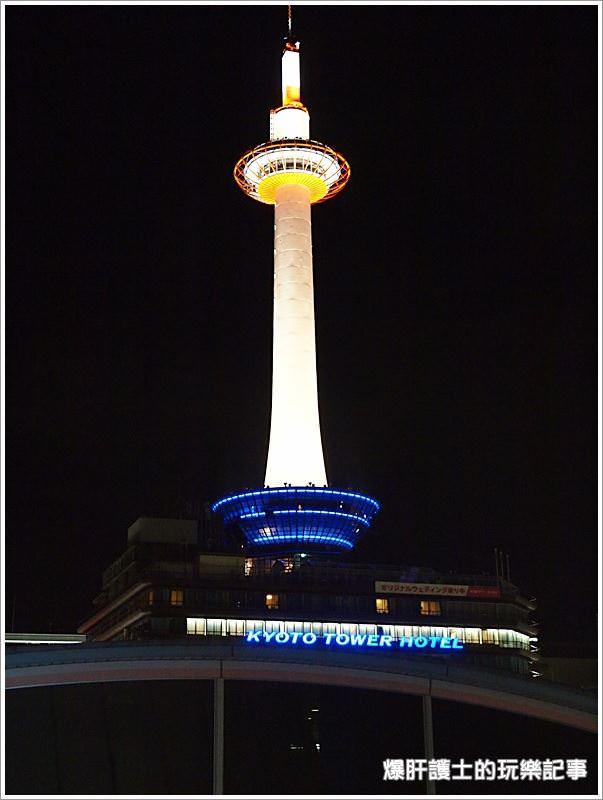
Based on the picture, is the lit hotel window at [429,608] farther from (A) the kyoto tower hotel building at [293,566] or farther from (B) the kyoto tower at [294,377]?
(B) the kyoto tower at [294,377]

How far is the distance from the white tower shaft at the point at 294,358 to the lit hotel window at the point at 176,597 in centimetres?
1715

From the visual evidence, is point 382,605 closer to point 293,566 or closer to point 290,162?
point 293,566

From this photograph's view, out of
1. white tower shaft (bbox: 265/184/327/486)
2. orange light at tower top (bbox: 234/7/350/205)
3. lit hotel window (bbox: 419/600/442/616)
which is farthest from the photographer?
orange light at tower top (bbox: 234/7/350/205)

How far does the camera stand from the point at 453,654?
383ft

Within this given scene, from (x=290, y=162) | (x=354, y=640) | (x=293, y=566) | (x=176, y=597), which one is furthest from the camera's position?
(x=290, y=162)

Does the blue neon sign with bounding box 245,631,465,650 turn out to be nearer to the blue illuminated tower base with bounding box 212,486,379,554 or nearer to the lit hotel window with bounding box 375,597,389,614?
the lit hotel window with bounding box 375,597,389,614

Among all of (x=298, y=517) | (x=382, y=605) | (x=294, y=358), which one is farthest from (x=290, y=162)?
(x=382, y=605)

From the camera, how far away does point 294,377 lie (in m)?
130

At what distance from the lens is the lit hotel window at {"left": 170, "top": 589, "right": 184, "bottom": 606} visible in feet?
379

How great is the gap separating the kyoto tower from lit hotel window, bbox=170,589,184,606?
536 inches

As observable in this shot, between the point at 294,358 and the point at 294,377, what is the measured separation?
2.17 metres

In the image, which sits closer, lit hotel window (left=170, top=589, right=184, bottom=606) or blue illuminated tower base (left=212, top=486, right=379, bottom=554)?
lit hotel window (left=170, top=589, right=184, bottom=606)

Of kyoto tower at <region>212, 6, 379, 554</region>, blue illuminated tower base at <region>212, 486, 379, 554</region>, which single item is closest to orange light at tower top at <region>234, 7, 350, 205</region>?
kyoto tower at <region>212, 6, 379, 554</region>

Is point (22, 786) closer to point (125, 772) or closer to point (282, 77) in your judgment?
point (125, 772)
